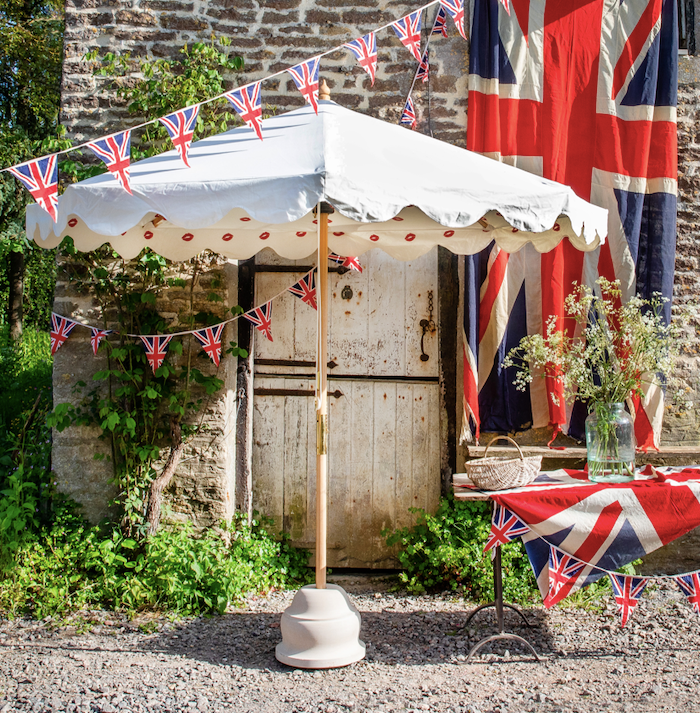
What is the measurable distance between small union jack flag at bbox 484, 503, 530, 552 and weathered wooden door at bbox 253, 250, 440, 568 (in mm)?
1329

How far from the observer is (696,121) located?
4.25m

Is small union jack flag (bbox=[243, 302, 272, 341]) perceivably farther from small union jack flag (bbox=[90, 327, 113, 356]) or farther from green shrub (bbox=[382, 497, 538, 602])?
green shrub (bbox=[382, 497, 538, 602])

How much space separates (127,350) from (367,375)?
1.51 meters

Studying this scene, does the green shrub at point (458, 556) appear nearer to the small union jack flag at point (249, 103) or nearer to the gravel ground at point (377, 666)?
the gravel ground at point (377, 666)

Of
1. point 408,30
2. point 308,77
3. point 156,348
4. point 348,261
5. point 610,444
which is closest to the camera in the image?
point 308,77

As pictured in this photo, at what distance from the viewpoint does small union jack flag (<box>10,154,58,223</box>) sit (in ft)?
8.41

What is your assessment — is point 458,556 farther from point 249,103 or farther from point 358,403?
point 249,103

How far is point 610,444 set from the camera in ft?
10.2

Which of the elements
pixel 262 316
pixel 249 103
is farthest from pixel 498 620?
pixel 249 103

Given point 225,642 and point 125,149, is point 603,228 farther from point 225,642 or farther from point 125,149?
point 225,642

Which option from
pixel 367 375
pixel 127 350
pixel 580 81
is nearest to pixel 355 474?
pixel 367 375

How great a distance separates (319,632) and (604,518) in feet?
4.40

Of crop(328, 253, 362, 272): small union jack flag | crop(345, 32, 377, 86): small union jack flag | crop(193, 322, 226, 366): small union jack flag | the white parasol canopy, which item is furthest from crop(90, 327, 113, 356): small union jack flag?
crop(345, 32, 377, 86): small union jack flag

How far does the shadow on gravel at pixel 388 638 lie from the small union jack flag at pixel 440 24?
11.5 feet
